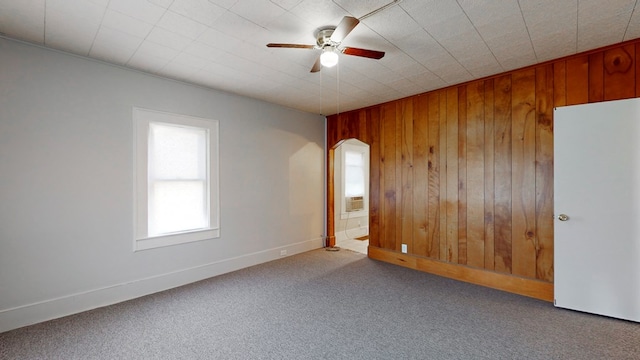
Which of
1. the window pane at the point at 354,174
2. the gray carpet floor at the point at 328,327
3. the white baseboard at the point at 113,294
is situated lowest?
the gray carpet floor at the point at 328,327

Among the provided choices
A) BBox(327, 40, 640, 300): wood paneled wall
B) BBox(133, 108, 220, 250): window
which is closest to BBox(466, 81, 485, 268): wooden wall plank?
BBox(327, 40, 640, 300): wood paneled wall

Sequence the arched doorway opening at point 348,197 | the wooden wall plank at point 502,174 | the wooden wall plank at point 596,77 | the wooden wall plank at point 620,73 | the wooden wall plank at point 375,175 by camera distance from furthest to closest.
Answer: the arched doorway opening at point 348,197, the wooden wall plank at point 375,175, the wooden wall plank at point 502,174, the wooden wall plank at point 596,77, the wooden wall plank at point 620,73

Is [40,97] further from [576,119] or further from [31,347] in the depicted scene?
[576,119]

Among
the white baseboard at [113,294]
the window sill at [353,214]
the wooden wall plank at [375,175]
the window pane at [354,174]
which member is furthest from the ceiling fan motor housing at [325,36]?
the window sill at [353,214]

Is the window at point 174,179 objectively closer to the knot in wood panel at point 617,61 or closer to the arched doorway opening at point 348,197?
the arched doorway opening at point 348,197

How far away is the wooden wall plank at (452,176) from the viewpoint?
11.8 feet

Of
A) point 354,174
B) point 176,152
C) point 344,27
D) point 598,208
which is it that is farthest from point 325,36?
point 354,174

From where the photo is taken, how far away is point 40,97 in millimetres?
2512

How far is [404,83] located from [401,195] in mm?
1649

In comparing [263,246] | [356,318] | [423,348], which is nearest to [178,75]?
[263,246]

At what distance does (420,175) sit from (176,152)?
339 centimetres

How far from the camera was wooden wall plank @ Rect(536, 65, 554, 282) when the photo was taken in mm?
2902

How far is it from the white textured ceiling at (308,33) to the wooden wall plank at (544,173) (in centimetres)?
33

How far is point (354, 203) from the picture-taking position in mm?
6293
